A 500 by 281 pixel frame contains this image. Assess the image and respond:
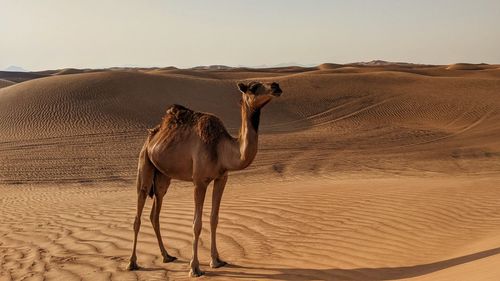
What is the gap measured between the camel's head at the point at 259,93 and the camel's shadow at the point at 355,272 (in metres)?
1.98

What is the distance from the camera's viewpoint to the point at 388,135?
2425cm

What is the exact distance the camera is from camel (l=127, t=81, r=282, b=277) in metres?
5.92

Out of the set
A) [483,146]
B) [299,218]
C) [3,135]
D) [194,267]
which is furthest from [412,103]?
[194,267]

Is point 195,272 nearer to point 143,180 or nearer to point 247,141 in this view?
point 143,180

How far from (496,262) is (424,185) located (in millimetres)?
7507

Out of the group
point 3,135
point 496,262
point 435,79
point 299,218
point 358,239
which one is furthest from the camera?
point 435,79

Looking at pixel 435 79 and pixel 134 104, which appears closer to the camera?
pixel 134 104

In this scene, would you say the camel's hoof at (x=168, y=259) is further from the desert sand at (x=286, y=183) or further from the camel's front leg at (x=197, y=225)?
the camel's front leg at (x=197, y=225)

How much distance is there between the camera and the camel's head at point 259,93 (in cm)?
571

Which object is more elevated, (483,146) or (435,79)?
(435,79)

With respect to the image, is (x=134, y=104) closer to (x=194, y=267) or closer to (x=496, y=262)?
(x=194, y=267)

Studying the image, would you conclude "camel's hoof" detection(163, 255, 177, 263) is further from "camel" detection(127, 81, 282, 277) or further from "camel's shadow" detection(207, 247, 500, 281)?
"camel's shadow" detection(207, 247, 500, 281)

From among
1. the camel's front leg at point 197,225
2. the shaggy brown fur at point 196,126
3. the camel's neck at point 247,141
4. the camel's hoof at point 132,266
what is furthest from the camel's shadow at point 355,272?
the shaggy brown fur at point 196,126

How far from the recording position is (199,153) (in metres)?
6.36
